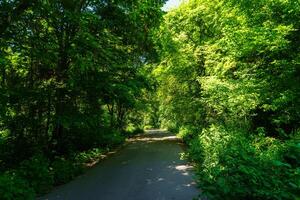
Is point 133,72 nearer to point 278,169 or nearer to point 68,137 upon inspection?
point 68,137

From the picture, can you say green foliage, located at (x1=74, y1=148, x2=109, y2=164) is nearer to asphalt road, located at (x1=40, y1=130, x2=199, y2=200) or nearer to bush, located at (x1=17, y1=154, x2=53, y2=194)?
asphalt road, located at (x1=40, y1=130, x2=199, y2=200)

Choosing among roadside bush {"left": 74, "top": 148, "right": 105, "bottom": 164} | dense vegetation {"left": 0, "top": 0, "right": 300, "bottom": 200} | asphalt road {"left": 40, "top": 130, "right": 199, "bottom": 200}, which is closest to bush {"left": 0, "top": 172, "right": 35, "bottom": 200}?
dense vegetation {"left": 0, "top": 0, "right": 300, "bottom": 200}

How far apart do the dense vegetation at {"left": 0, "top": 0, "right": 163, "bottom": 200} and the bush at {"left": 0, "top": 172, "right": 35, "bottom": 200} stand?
346 millimetres

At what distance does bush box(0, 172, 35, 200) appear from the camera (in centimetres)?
788

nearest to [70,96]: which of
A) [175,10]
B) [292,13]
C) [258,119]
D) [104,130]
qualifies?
[104,130]

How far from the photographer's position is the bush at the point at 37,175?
1015 cm

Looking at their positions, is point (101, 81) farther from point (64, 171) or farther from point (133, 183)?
point (133, 183)

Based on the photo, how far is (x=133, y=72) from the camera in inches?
690

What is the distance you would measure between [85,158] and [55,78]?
463 centimetres

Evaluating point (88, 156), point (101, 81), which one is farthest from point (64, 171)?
point (88, 156)

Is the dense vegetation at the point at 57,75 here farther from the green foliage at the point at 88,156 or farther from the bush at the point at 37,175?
the green foliage at the point at 88,156

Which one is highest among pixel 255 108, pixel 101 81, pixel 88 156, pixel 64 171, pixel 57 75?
pixel 57 75

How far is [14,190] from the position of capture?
8180 mm

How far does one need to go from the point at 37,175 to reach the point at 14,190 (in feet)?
8.07
